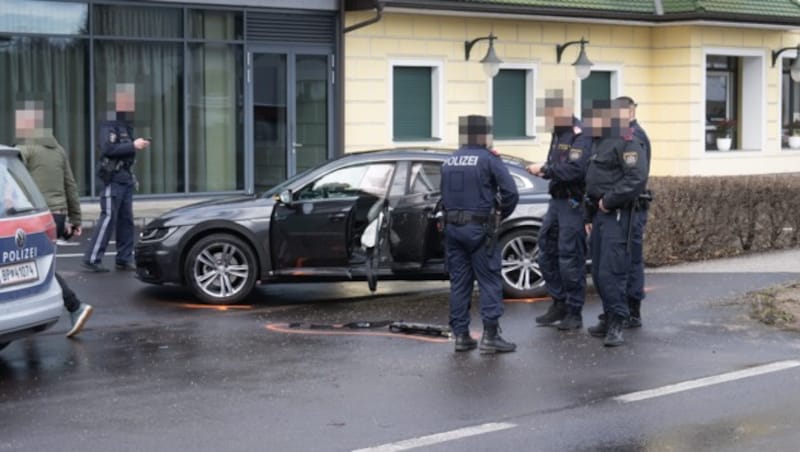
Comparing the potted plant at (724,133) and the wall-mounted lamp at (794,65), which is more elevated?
the wall-mounted lamp at (794,65)

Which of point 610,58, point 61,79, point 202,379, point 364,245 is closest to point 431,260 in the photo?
point 364,245

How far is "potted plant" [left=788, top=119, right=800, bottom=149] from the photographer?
28781 mm

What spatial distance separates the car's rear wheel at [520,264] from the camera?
1251 cm

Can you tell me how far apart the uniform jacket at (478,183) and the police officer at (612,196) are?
74 cm

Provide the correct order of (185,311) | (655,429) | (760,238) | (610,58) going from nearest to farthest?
(655,429)
(185,311)
(760,238)
(610,58)

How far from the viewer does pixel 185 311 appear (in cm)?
1208

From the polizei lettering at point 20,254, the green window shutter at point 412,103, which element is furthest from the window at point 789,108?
the polizei lettering at point 20,254

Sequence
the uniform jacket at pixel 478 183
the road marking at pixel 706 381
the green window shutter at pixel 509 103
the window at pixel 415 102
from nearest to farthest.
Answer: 1. the road marking at pixel 706 381
2. the uniform jacket at pixel 478 183
3. the window at pixel 415 102
4. the green window shutter at pixel 509 103

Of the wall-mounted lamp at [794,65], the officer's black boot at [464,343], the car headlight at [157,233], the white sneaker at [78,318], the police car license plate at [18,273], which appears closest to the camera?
the police car license plate at [18,273]

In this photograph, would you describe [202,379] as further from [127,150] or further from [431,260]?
[127,150]

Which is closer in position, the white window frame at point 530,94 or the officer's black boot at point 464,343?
the officer's black boot at point 464,343

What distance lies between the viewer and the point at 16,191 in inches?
A: 367

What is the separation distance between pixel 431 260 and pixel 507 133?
1229 cm

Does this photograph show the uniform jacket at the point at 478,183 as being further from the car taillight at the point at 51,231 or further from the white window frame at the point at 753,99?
the white window frame at the point at 753,99
